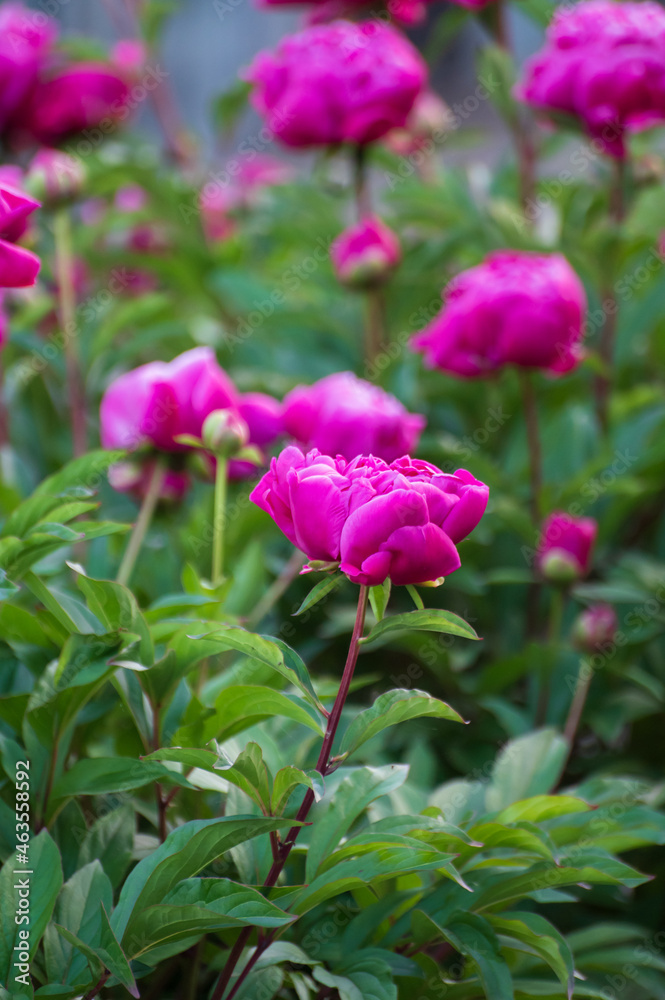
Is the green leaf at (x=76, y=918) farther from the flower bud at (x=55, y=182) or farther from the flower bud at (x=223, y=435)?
the flower bud at (x=55, y=182)

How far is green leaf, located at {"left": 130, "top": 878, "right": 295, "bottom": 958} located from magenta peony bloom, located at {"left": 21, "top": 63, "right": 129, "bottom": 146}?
94 centimetres

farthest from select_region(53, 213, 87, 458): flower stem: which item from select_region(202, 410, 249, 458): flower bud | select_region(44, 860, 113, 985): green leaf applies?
select_region(44, 860, 113, 985): green leaf

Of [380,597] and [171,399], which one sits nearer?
[380,597]

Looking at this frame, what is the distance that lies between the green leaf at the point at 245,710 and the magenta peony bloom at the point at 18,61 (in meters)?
0.84

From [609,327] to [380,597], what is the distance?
2.19ft

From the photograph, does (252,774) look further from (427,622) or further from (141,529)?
(141,529)

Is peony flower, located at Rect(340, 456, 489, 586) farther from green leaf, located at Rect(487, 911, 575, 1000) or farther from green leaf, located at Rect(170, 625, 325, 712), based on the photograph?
green leaf, located at Rect(487, 911, 575, 1000)

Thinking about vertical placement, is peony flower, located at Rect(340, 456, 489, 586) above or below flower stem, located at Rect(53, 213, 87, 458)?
above

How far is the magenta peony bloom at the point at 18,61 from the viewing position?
109 cm

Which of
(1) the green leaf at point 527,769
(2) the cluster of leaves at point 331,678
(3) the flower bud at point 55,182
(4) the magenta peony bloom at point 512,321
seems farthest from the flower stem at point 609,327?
(3) the flower bud at point 55,182

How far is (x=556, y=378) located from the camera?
45.1 inches

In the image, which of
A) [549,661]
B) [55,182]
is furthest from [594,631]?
[55,182]

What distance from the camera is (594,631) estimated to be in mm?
811

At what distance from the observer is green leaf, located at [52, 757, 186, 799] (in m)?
0.50
